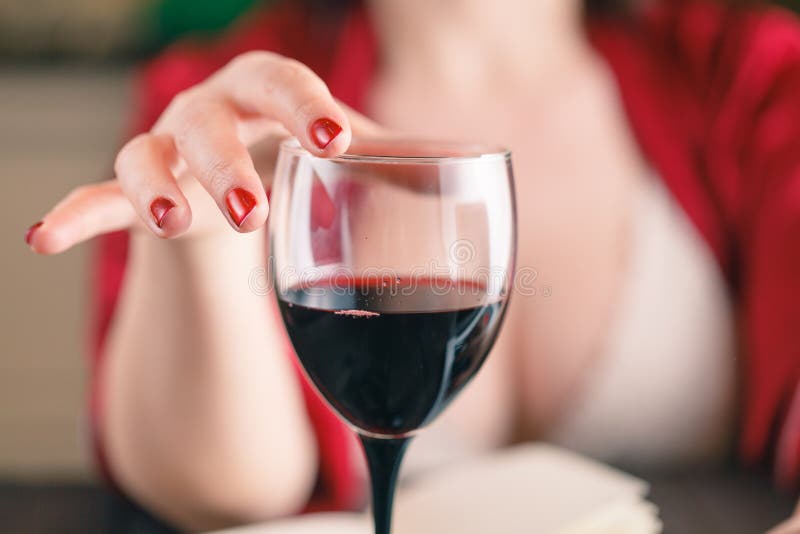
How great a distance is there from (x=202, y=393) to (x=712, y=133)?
725 mm

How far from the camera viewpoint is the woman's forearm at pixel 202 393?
→ 26.9 inches

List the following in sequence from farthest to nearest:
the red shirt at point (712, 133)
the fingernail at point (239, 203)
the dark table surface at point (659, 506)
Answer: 1. the red shirt at point (712, 133)
2. the dark table surface at point (659, 506)
3. the fingernail at point (239, 203)

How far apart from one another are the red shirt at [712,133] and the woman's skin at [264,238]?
4 cm

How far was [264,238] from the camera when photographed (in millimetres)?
721

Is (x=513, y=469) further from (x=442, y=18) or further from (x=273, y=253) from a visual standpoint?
(x=442, y=18)

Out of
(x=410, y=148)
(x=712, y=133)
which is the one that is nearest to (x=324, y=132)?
(x=410, y=148)

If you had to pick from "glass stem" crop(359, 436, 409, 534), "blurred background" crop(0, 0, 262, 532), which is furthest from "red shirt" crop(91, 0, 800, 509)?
"blurred background" crop(0, 0, 262, 532)

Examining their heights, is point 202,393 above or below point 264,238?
below

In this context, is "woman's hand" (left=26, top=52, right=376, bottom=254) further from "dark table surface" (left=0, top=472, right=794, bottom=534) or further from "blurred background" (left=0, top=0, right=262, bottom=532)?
"blurred background" (left=0, top=0, right=262, bottom=532)

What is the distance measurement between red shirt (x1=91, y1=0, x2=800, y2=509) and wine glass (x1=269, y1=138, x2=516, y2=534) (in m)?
0.45

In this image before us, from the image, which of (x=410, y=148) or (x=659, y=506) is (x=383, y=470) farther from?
(x=659, y=506)

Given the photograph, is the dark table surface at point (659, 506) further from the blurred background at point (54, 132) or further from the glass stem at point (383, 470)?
the blurred background at point (54, 132)

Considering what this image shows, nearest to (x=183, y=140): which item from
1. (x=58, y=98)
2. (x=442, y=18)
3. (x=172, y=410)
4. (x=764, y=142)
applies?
(x=172, y=410)

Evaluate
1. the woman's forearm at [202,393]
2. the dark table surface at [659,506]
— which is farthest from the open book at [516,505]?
the woman's forearm at [202,393]
